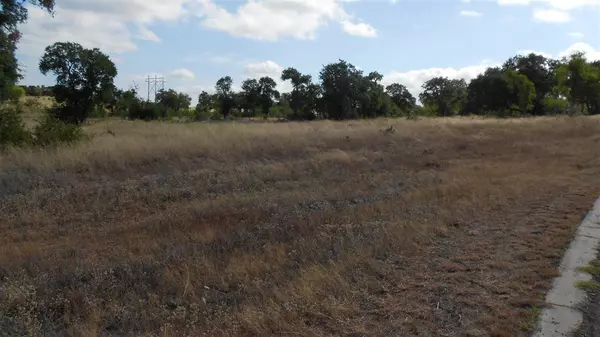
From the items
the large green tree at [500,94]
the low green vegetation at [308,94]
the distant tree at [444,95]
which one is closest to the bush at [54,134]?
the low green vegetation at [308,94]

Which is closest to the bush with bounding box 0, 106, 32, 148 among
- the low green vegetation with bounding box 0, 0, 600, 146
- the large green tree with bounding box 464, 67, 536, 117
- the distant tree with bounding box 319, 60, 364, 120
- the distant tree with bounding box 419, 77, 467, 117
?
the low green vegetation with bounding box 0, 0, 600, 146

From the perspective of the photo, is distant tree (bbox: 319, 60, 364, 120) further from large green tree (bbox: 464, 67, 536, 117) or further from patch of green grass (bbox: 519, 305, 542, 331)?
patch of green grass (bbox: 519, 305, 542, 331)

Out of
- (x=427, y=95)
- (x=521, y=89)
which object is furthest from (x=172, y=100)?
(x=521, y=89)

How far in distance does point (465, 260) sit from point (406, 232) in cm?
109

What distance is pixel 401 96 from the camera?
87.1m

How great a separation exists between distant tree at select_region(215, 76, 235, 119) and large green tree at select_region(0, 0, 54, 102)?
6241cm

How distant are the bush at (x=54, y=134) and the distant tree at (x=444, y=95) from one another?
76.2 m

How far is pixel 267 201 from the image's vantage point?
9.70 m

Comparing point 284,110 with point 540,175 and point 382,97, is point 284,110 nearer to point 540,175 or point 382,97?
point 382,97

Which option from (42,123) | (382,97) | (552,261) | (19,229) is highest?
(382,97)

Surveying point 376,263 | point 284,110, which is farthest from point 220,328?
point 284,110

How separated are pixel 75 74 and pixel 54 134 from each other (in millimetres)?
20323

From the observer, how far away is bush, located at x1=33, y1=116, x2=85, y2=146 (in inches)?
637

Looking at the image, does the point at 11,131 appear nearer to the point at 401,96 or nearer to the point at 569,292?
the point at 569,292
